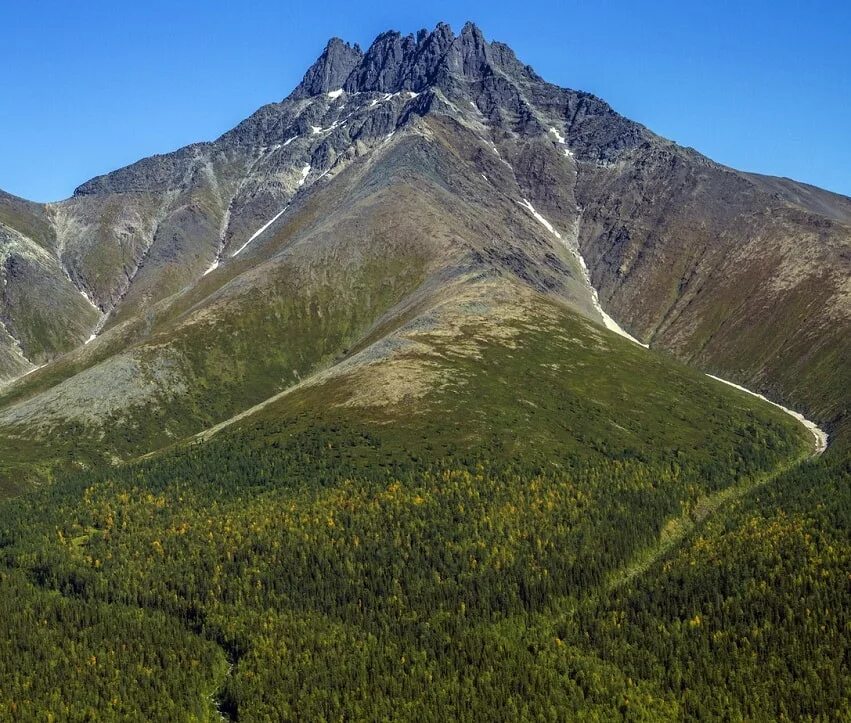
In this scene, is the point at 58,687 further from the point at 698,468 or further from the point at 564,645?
the point at 698,468

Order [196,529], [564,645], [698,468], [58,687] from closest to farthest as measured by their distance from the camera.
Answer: [58,687] → [564,645] → [196,529] → [698,468]

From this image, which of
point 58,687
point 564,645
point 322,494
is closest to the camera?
point 58,687

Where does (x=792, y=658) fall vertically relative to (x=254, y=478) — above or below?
below

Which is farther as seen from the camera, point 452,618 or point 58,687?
point 452,618

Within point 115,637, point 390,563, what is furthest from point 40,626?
point 390,563

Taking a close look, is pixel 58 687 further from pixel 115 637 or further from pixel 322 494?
pixel 322 494

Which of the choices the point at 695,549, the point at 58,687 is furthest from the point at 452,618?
the point at 58,687
